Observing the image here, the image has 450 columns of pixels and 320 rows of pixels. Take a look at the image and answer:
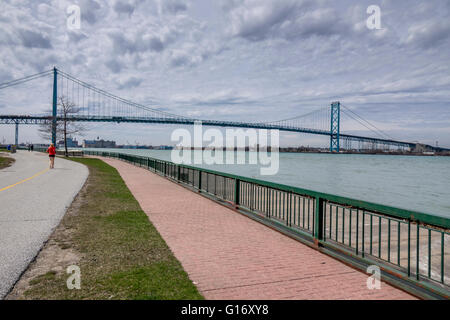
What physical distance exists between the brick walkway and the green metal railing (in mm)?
296

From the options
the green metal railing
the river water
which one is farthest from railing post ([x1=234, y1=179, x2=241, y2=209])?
the river water

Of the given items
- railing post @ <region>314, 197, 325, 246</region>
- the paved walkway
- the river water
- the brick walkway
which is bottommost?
the river water

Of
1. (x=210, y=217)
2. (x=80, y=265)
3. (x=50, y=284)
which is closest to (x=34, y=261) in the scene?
(x=80, y=265)

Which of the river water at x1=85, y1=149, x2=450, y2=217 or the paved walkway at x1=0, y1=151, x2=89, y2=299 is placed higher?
the paved walkway at x1=0, y1=151, x2=89, y2=299

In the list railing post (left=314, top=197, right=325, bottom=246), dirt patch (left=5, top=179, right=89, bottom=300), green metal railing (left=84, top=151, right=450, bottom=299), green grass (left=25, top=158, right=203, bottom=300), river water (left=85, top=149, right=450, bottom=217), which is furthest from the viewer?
river water (left=85, top=149, right=450, bottom=217)

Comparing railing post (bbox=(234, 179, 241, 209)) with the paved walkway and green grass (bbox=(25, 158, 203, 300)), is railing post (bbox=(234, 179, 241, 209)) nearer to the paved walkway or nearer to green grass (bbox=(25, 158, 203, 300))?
green grass (bbox=(25, 158, 203, 300))

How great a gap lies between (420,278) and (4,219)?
8611 mm

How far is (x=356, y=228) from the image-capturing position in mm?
6133

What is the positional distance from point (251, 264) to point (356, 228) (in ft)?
8.22

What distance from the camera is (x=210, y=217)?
330 inches

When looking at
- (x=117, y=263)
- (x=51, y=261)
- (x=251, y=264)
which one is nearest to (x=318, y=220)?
(x=251, y=264)

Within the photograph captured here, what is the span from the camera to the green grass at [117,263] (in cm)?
382

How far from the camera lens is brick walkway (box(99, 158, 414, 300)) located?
13.1ft

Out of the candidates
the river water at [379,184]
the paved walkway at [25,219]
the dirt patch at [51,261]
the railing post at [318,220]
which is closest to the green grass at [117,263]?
the dirt patch at [51,261]
